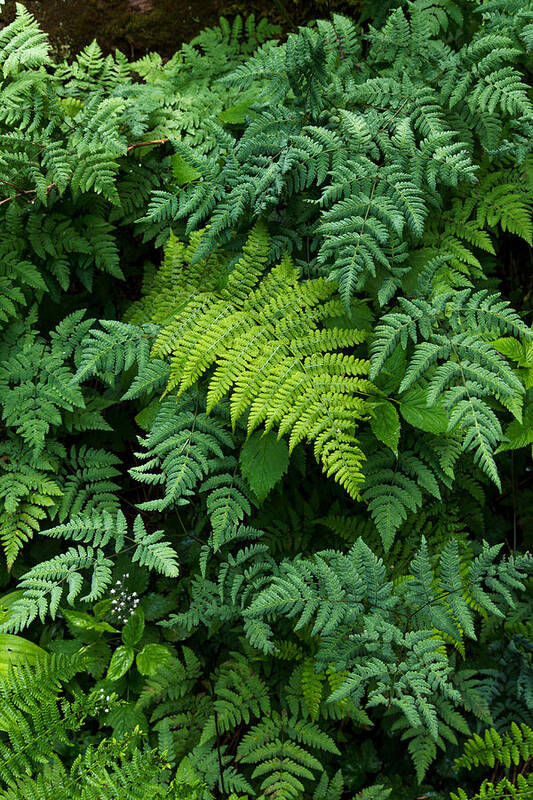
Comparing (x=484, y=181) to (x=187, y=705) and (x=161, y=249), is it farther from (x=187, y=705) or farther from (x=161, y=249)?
(x=187, y=705)

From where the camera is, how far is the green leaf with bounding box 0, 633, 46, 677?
3.32 metres

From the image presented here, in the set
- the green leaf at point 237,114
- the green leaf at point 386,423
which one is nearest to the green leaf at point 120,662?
the green leaf at point 386,423

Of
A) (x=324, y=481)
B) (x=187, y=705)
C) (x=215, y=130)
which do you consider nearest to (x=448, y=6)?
(x=215, y=130)

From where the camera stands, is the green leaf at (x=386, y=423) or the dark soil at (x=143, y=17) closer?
the green leaf at (x=386, y=423)

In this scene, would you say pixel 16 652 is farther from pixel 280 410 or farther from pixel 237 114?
pixel 237 114

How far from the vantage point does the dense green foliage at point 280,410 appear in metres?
2.87

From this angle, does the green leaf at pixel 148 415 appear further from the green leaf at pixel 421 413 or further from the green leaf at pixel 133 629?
the green leaf at pixel 421 413

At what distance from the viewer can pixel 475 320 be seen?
3000 millimetres

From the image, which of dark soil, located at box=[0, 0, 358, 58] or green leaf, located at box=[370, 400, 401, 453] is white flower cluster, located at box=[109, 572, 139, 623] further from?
dark soil, located at box=[0, 0, 358, 58]

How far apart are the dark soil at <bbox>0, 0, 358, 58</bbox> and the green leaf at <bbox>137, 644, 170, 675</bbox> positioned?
3.77 m

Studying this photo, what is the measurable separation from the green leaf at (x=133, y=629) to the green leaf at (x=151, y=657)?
8cm

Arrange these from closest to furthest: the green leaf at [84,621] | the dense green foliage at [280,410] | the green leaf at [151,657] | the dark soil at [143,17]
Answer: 1. the dense green foliage at [280,410]
2. the green leaf at [151,657]
3. the green leaf at [84,621]
4. the dark soil at [143,17]

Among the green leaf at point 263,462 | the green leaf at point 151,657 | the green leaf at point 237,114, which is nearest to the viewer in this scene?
the green leaf at point 263,462

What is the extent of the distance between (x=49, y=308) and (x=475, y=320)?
2.58m
